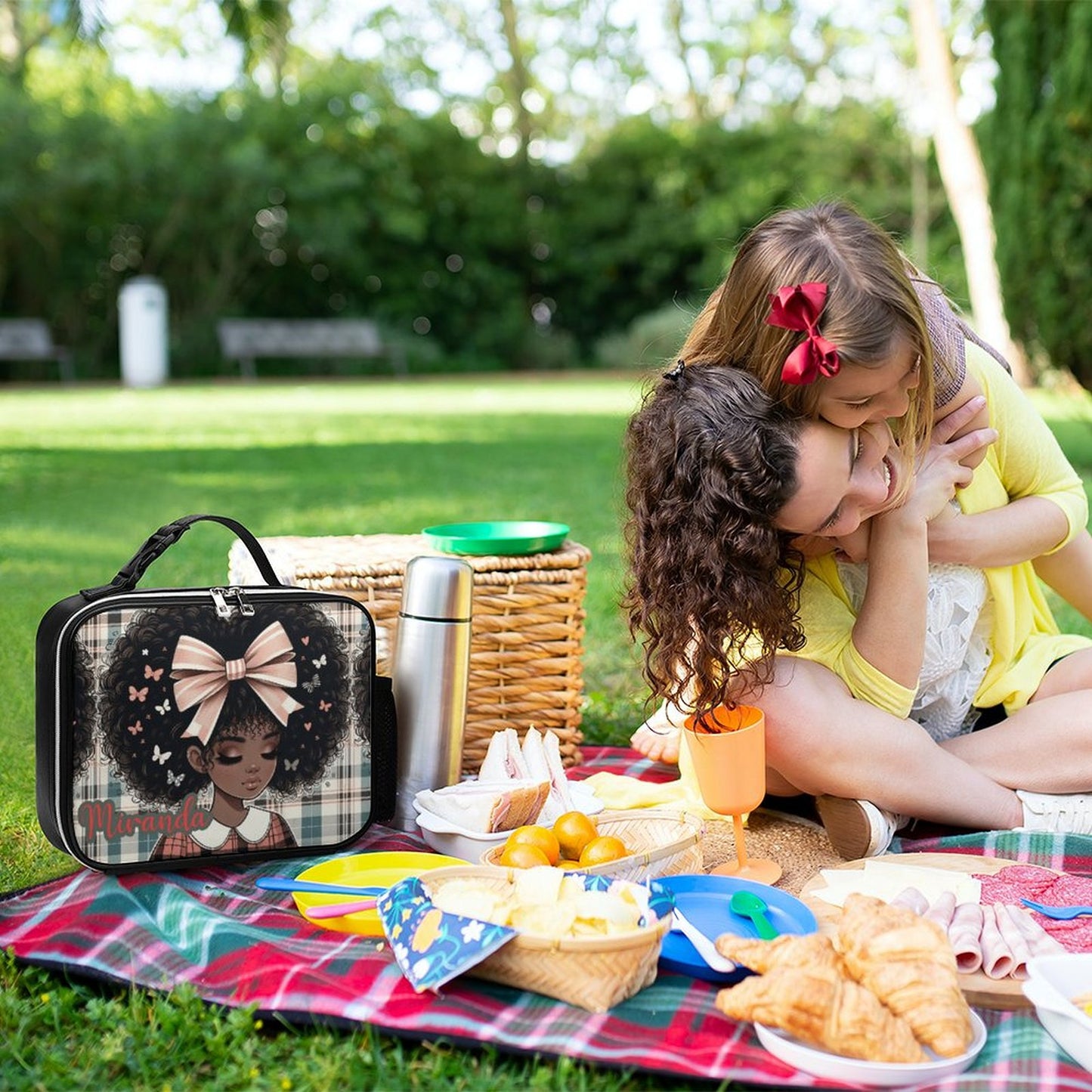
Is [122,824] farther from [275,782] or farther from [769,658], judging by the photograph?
[769,658]

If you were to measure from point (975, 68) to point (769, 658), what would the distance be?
21.4 meters

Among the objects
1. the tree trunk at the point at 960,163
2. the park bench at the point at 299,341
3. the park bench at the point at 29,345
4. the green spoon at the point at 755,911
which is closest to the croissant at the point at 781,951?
the green spoon at the point at 755,911

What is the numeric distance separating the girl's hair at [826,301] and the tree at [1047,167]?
533 cm

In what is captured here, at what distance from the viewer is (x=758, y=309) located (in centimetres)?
212

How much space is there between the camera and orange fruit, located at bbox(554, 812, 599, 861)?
6.66 feet

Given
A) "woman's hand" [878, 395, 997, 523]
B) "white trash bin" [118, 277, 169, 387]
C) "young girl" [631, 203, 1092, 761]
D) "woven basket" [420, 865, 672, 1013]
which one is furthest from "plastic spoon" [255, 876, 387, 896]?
"white trash bin" [118, 277, 169, 387]

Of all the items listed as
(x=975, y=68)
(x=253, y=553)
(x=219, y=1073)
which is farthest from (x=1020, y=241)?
(x=975, y=68)

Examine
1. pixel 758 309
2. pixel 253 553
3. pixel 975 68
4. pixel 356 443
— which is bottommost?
pixel 356 443

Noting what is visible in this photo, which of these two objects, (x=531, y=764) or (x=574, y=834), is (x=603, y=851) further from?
(x=531, y=764)

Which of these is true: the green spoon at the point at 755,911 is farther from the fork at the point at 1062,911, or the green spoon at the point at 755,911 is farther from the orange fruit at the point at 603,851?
the fork at the point at 1062,911

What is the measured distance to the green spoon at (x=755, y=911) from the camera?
5.78ft

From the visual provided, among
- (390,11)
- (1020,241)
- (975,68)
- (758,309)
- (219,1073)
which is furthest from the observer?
(390,11)

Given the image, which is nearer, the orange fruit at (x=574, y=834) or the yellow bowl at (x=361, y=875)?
the yellow bowl at (x=361, y=875)

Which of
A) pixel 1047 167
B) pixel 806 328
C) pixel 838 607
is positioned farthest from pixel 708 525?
pixel 1047 167
